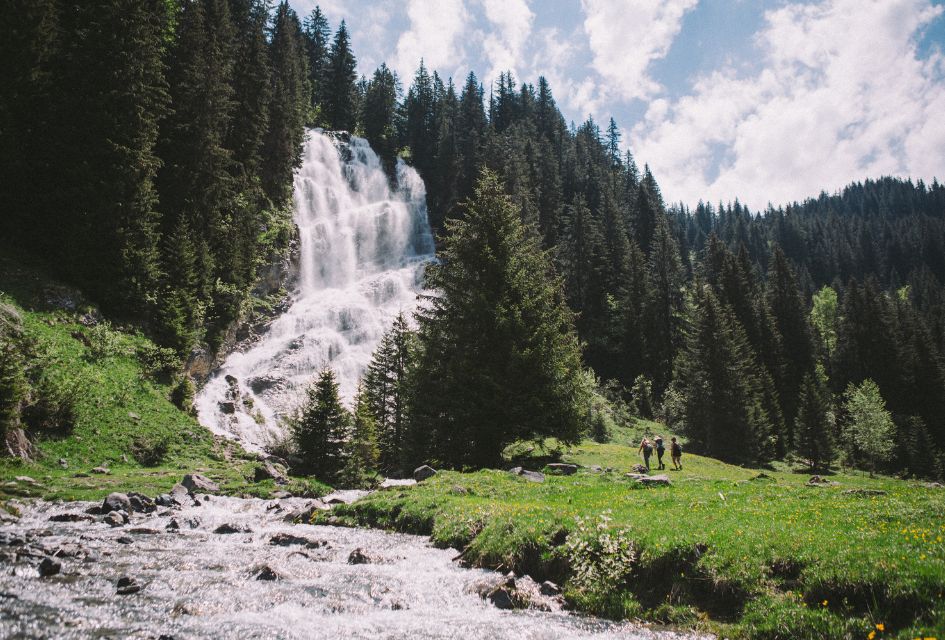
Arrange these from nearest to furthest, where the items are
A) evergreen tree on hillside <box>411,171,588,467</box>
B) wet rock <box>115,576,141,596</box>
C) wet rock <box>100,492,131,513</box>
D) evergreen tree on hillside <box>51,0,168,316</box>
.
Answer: wet rock <box>115,576,141,596</box>, wet rock <box>100,492,131,513</box>, evergreen tree on hillside <box>411,171,588,467</box>, evergreen tree on hillside <box>51,0,168,316</box>

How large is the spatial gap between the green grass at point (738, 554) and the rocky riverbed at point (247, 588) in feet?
2.28

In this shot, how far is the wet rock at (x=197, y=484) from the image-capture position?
21.2m

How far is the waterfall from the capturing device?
146 ft

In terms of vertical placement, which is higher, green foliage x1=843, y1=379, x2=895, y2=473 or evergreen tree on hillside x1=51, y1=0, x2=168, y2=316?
evergreen tree on hillside x1=51, y1=0, x2=168, y2=316

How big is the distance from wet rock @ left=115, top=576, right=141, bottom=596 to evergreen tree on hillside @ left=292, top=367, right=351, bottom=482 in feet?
68.9

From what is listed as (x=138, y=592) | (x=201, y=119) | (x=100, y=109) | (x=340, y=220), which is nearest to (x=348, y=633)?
(x=138, y=592)

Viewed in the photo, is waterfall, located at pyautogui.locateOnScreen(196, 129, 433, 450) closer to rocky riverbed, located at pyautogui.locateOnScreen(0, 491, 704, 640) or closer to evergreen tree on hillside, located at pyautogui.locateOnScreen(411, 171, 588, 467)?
evergreen tree on hillside, located at pyautogui.locateOnScreen(411, 171, 588, 467)

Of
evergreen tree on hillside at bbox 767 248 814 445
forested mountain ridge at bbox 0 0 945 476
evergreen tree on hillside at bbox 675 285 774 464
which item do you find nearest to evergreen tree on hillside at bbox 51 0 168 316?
forested mountain ridge at bbox 0 0 945 476

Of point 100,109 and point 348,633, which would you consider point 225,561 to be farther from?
point 100,109

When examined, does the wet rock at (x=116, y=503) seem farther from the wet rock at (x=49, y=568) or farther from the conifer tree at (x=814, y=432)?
the conifer tree at (x=814, y=432)

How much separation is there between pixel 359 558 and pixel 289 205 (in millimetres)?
59991

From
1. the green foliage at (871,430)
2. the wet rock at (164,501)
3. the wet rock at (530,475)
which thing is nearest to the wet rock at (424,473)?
the wet rock at (530,475)

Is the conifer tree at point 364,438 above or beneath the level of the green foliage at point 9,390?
beneath

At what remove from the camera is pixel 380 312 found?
6309 centimetres
